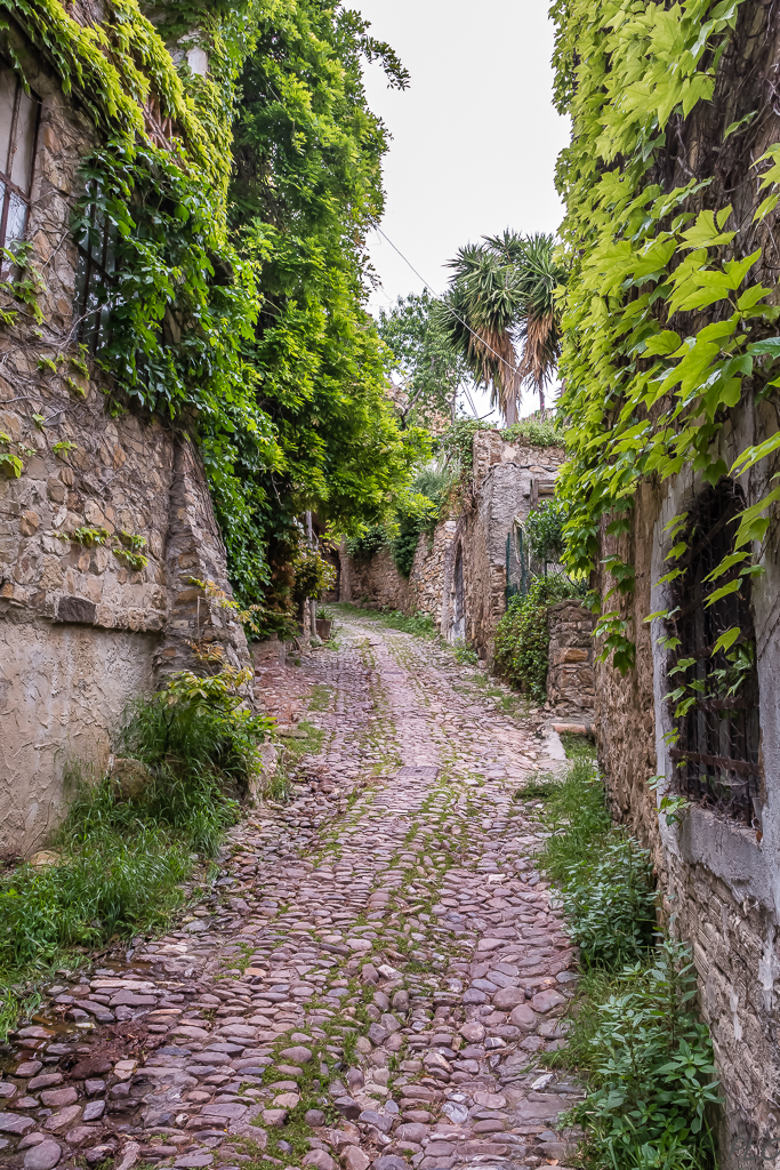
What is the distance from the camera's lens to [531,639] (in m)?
9.69

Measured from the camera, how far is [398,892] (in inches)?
159

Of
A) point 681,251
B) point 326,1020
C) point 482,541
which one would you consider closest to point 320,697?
point 482,541

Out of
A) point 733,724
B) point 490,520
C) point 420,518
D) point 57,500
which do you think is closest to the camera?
point 733,724

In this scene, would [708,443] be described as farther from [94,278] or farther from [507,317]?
[507,317]

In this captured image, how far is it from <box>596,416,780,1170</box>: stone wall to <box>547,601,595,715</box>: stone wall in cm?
533

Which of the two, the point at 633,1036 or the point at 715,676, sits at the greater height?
the point at 715,676

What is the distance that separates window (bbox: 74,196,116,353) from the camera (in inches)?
162

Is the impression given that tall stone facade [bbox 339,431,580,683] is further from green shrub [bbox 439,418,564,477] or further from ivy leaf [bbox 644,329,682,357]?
ivy leaf [bbox 644,329,682,357]

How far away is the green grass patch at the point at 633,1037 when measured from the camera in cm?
198

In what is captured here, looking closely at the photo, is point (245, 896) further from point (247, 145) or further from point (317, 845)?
point (247, 145)

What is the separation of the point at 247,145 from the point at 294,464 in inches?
168

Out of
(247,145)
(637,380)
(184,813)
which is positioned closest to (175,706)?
(184,813)

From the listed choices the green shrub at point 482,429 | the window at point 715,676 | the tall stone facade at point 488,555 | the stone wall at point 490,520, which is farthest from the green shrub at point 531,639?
the window at point 715,676

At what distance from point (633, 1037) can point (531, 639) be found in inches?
296
